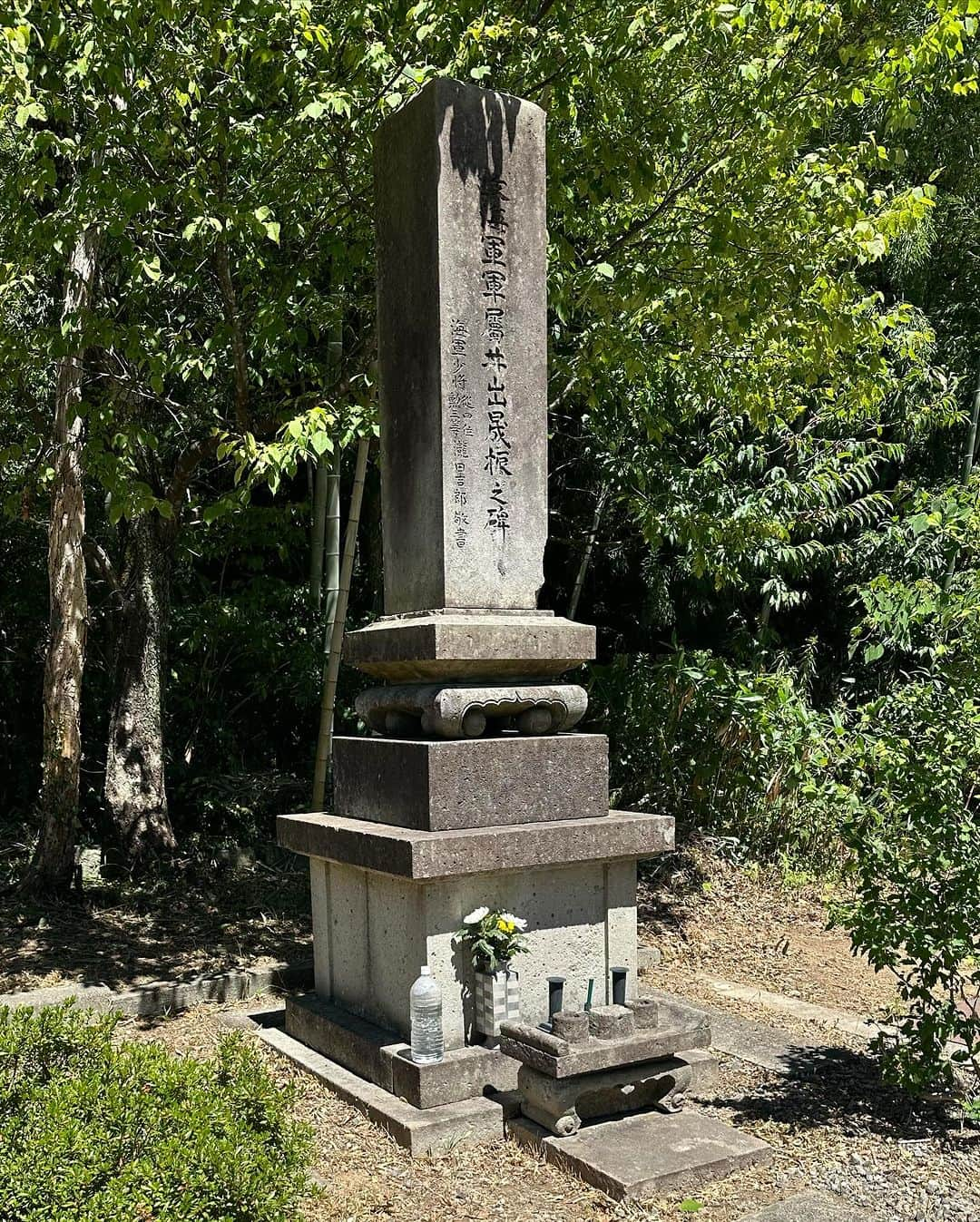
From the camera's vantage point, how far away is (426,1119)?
13.4 feet

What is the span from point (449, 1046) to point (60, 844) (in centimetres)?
396

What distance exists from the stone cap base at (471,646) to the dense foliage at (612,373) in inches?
39.9

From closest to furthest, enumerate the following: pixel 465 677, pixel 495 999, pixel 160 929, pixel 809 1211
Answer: pixel 809 1211 < pixel 495 999 < pixel 465 677 < pixel 160 929

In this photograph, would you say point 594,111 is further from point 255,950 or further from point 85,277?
point 255,950

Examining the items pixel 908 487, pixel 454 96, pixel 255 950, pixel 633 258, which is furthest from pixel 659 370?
pixel 255 950

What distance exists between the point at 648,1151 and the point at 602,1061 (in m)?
0.31

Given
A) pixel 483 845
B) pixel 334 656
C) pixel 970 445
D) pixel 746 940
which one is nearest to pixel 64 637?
pixel 334 656

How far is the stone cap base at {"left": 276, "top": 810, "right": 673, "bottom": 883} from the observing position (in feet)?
13.8

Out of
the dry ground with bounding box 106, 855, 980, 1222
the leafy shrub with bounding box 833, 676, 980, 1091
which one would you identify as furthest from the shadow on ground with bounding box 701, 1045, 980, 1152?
the leafy shrub with bounding box 833, 676, 980, 1091

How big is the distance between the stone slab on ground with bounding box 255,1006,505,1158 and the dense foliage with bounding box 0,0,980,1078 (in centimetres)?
150

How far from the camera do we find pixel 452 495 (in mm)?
4652

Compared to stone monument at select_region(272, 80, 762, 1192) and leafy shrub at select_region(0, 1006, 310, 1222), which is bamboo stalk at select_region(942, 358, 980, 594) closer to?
stone monument at select_region(272, 80, 762, 1192)

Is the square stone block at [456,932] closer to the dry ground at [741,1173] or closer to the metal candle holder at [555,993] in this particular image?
the metal candle holder at [555,993]

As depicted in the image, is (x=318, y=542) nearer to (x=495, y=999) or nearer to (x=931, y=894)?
(x=495, y=999)
